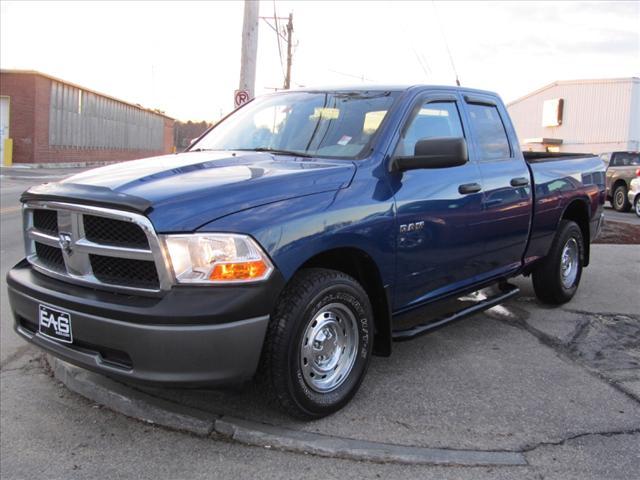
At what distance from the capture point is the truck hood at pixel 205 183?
9.76 ft

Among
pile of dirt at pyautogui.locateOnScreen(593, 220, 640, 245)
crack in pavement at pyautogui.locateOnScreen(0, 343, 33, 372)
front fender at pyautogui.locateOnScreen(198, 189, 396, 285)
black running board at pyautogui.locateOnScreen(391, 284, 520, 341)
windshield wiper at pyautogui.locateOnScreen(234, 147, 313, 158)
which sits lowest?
crack in pavement at pyautogui.locateOnScreen(0, 343, 33, 372)

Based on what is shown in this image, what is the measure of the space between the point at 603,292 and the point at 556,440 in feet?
12.7

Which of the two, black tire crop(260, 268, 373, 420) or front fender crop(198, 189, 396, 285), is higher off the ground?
front fender crop(198, 189, 396, 285)

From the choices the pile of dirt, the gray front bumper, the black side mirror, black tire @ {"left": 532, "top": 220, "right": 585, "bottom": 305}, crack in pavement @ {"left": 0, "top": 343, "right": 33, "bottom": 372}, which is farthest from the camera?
the pile of dirt

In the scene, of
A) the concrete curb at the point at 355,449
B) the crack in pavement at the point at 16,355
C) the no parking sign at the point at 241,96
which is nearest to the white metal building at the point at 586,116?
the no parking sign at the point at 241,96

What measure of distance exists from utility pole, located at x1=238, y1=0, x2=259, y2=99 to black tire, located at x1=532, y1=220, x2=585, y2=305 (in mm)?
8147

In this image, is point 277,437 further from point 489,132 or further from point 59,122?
point 59,122

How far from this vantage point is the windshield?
4.07 m

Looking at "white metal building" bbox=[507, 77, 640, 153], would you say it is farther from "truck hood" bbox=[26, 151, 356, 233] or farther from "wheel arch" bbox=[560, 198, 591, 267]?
"truck hood" bbox=[26, 151, 356, 233]

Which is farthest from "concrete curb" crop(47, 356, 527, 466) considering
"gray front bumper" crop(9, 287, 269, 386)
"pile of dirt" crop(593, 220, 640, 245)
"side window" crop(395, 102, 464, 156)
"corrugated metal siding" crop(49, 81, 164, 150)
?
"corrugated metal siding" crop(49, 81, 164, 150)

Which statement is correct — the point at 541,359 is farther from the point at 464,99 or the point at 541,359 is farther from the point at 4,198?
the point at 4,198

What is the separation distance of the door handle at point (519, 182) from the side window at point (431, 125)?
0.64 metres

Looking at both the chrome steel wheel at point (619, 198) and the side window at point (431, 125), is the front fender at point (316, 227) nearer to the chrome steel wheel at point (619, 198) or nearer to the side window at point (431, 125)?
the side window at point (431, 125)

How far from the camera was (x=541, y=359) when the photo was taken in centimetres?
461
